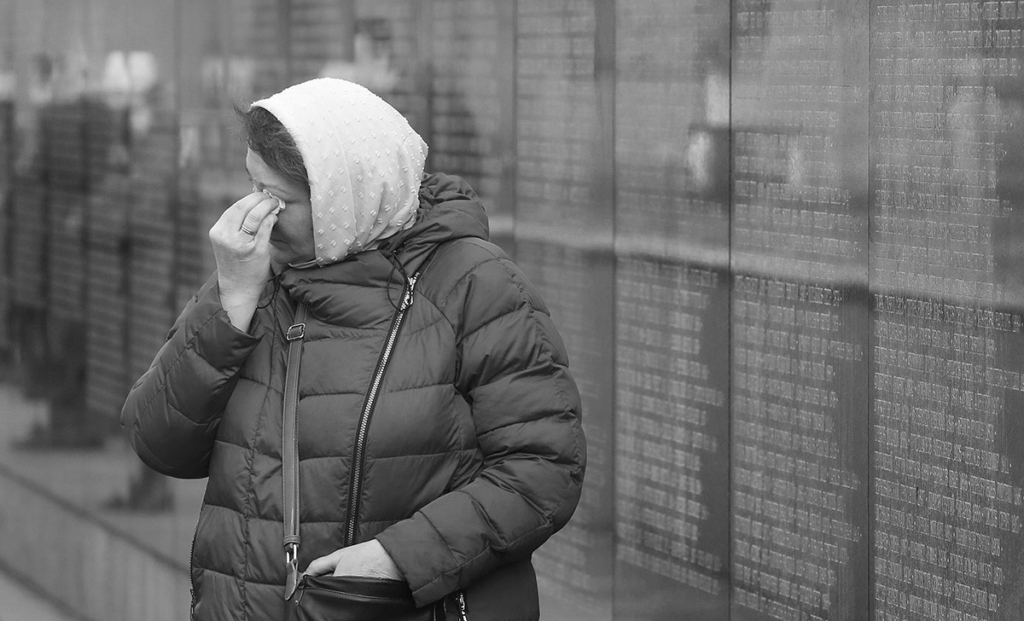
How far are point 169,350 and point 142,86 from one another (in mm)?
4634

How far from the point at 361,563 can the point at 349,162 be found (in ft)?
2.35

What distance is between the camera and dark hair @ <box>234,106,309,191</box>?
9.89 feet

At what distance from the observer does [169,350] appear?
124 inches

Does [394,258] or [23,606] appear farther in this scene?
[23,606]

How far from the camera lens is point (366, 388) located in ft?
9.85

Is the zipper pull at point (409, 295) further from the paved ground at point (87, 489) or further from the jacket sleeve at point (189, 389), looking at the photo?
the paved ground at point (87, 489)

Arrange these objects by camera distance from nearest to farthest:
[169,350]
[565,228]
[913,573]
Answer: [169,350]
[913,573]
[565,228]

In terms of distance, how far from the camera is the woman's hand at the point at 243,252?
3.02 metres

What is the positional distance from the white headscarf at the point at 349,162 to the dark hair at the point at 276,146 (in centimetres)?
2

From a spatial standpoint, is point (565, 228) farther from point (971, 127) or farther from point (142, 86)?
point (142, 86)

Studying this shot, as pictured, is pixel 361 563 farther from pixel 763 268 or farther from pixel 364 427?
pixel 763 268

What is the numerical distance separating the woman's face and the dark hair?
0.01m

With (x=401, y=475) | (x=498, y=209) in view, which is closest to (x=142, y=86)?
(x=498, y=209)

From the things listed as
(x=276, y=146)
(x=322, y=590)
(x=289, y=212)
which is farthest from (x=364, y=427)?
(x=276, y=146)
